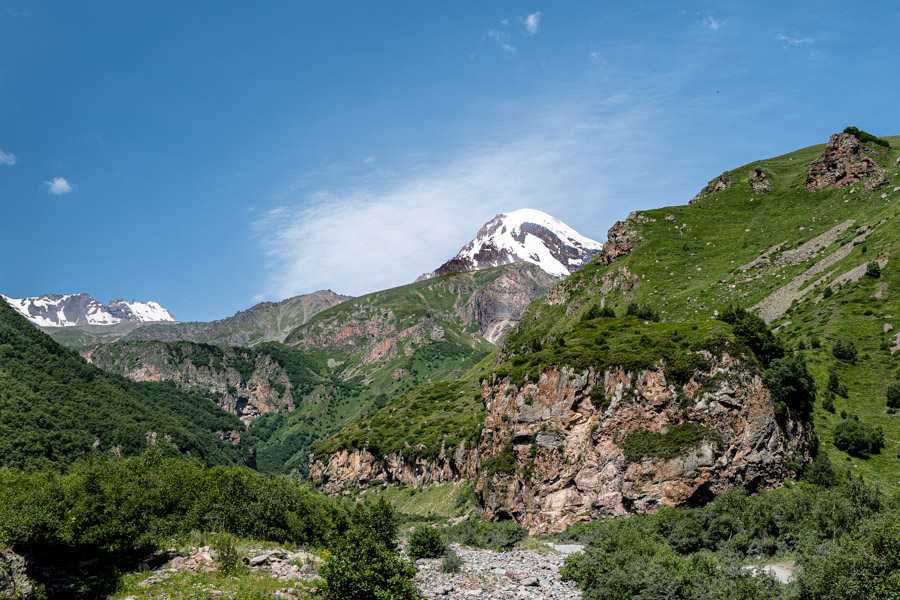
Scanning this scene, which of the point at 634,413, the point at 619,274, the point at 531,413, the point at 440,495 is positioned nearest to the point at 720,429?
the point at 634,413

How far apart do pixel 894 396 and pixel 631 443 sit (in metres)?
34.6

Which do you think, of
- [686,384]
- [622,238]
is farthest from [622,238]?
[686,384]

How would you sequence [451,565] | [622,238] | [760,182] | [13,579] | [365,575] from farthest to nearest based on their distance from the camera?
1. [760,182]
2. [622,238]
3. [451,565]
4. [365,575]
5. [13,579]

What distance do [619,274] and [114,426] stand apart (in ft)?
596

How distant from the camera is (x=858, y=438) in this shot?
5756 centimetres

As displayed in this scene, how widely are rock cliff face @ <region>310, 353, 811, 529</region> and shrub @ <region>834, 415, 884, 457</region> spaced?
11.1 ft

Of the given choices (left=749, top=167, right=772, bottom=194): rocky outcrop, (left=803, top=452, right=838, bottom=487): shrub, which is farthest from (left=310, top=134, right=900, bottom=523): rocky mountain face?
(left=749, top=167, right=772, bottom=194): rocky outcrop

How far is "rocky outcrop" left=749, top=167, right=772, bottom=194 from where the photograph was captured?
173375 millimetres

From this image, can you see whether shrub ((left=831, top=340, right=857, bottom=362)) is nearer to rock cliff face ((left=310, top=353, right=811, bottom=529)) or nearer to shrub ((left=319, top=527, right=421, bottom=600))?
rock cliff face ((left=310, top=353, right=811, bottom=529))

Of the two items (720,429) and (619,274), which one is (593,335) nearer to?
(720,429)

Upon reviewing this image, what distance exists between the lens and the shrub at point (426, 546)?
46719 mm

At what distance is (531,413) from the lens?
61531 mm

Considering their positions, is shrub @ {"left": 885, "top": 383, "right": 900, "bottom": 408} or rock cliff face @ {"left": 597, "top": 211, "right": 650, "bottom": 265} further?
rock cliff face @ {"left": 597, "top": 211, "right": 650, "bottom": 265}

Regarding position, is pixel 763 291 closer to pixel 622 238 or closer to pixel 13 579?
pixel 622 238
